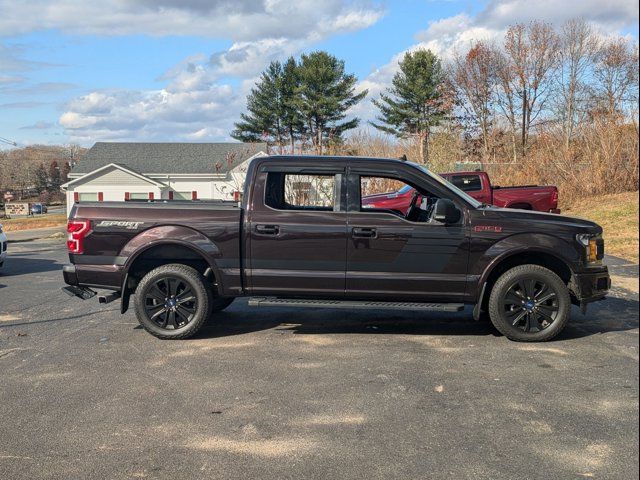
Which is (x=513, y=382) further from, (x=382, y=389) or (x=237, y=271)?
(x=237, y=271)

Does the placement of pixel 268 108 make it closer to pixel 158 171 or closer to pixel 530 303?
pixel 158 171

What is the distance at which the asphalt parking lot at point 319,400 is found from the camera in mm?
3314

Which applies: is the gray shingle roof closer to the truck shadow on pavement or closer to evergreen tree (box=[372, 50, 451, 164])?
evergreen tree (box=[372, 50, 451, 164])

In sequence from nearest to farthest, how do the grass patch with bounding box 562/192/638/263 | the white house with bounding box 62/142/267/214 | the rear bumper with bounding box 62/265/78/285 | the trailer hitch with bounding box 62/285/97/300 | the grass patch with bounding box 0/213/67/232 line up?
the rear bumper with bounding box 62/265/78/285 → the trailer hitch with bounding box 62/285/97/300 → the grass patch with bounding box 562/192/638/263 → the grass patch with bounding box 0/213/67/232 → the white house with bounding box 62/142/267/214

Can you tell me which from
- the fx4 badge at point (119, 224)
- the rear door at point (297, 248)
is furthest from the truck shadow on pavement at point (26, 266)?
the rear door at point (297, 248)

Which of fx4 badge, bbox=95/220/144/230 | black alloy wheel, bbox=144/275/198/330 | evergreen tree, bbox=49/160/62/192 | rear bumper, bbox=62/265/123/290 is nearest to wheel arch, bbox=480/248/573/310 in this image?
black alloy wheel, bbox=144/275/198/330

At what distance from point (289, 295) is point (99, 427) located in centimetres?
257

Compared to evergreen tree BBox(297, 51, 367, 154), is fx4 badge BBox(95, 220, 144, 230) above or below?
below

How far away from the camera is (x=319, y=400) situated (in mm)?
4262

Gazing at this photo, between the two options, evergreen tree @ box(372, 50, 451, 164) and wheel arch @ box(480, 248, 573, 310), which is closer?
wheel arch @ box(480, 248, 573, 310)

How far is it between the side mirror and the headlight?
131cm

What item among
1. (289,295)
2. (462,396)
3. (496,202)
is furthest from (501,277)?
(496,202)

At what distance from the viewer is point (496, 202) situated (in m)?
15.6

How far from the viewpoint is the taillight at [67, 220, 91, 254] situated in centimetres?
594
